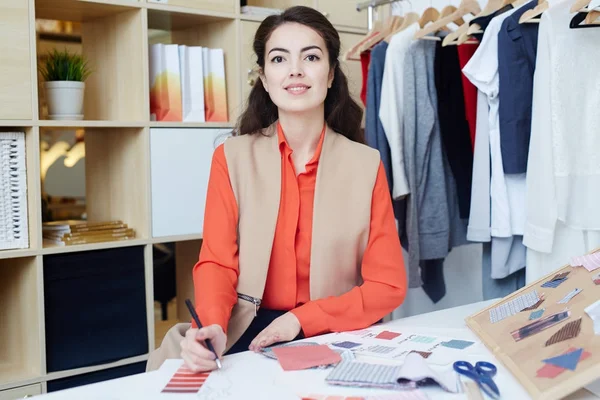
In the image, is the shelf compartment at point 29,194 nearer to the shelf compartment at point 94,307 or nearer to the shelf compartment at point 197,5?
the shelf compartment at point 94,307

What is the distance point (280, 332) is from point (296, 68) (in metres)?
0.67

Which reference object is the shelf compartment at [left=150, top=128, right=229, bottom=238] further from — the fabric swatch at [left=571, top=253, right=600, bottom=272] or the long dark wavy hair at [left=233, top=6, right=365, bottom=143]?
the fabric swatch at [left=571, top=253, right=600, bottom=272]

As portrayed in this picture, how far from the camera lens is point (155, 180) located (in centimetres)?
253

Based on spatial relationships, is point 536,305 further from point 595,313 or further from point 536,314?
point 595,313

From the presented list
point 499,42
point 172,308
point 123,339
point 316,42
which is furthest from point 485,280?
point 172,308

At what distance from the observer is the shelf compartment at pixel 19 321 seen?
2.29m

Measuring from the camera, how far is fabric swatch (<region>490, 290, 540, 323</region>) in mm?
1314

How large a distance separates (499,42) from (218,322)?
1.33 meters

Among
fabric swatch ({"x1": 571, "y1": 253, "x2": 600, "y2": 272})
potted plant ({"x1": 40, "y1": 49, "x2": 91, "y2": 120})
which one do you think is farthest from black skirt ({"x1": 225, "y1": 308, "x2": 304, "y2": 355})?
potted plant ({"x1": 40, "y1": 49, "x2": 91, "y2": 120})

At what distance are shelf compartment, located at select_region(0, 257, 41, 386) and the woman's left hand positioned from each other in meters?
1.15

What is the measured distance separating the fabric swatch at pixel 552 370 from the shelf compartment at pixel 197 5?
196 centimetres

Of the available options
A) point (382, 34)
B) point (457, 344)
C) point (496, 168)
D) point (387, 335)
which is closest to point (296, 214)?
point (387, 335)

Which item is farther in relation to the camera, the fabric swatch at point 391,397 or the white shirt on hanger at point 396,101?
the white shirt on hanger at point 396,101

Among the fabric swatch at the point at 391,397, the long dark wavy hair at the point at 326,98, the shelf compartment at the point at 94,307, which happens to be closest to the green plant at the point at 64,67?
the shelf compartment at the point at 94,307
